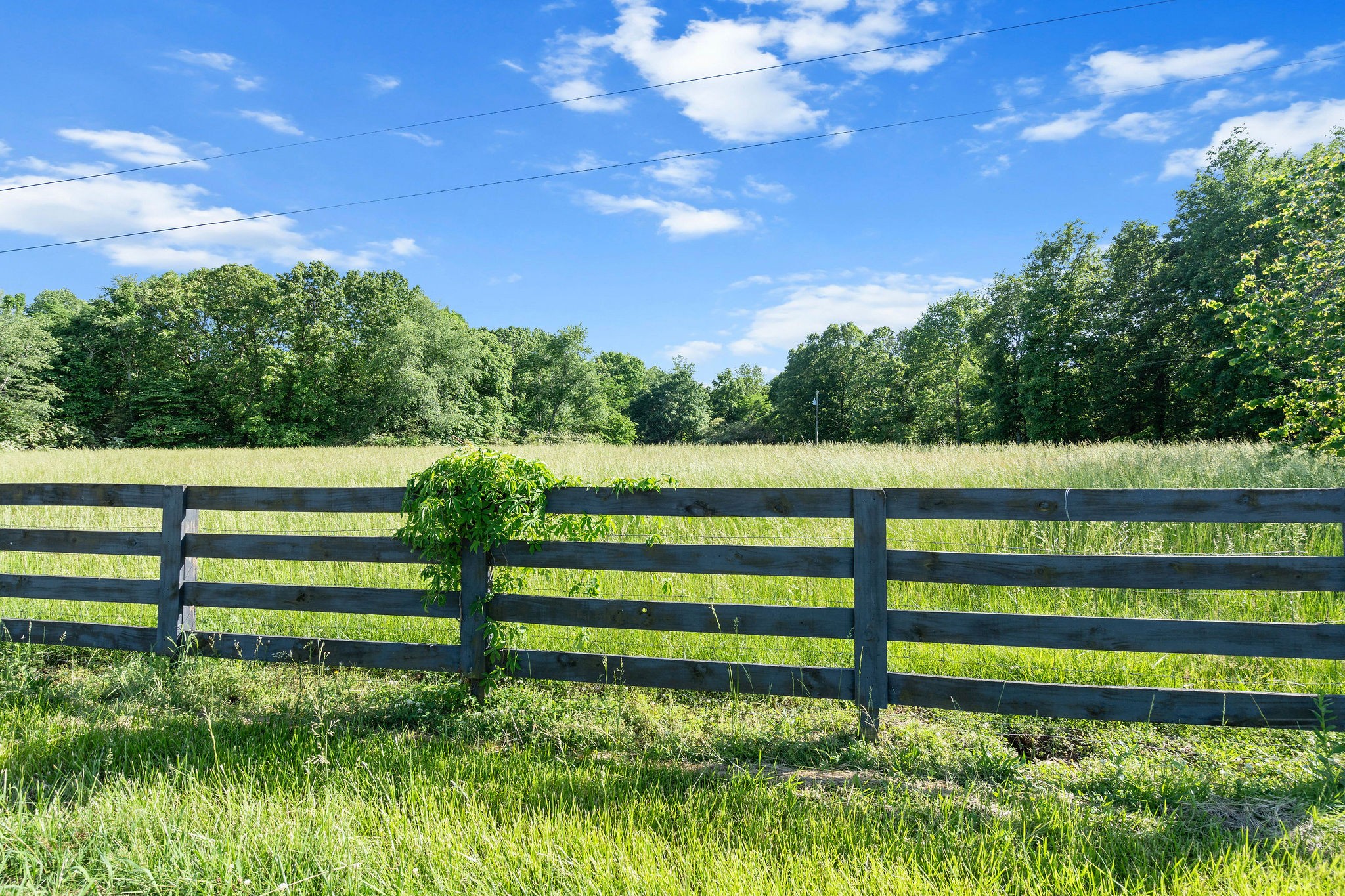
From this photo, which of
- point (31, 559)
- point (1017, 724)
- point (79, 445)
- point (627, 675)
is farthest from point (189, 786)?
point (79, 445)

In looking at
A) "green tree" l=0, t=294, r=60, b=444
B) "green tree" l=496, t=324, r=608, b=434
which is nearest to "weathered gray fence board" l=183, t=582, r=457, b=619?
"green tree" l=0, t=294, r=60, b=444

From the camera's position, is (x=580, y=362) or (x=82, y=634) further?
(x=580, y=362)

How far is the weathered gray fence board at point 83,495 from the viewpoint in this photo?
15.7 ft

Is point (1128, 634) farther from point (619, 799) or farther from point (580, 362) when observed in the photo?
point (580, 362)

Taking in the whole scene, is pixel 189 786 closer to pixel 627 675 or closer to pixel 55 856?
pixel 55 856

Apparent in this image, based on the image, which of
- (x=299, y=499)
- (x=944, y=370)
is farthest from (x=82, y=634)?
(x=944, y=370)

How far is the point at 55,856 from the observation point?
237cm

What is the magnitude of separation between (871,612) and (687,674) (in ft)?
3.64

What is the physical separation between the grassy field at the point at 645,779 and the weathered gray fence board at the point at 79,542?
76 cm

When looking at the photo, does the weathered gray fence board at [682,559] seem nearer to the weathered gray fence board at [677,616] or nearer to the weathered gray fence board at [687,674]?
the weathered gray fence board at [677,616]

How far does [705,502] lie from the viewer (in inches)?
152

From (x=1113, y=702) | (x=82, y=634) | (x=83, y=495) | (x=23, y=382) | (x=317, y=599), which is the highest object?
(x=23, y=382)

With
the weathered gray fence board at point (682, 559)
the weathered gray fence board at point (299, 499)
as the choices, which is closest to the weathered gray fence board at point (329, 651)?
the weathered gray fence board at point (682, 559)

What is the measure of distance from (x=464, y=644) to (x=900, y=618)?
2.60m
